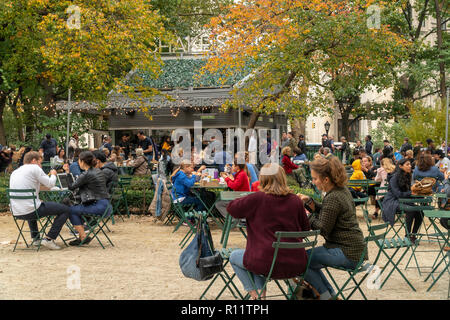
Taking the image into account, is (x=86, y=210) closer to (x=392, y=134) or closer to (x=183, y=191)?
(x=183, y=191)

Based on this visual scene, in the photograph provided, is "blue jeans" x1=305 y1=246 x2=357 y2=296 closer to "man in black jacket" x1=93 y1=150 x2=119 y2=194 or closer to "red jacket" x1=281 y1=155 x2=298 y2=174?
"man in black jacket" x1=93 y1=150 x2=119 y2=194

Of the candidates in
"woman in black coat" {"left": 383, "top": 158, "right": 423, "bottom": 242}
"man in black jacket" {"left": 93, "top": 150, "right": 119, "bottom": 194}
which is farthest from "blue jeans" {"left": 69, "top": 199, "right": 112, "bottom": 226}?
"woman in black coat" {"left": 383, "top": 158, "right": 423, "bottom": 242}

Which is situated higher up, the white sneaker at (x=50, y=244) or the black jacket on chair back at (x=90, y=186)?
the black jacket on chair back at (x=90, y=186)

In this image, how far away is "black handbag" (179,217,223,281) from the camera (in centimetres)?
577

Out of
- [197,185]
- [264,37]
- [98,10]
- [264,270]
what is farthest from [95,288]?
[98,10]

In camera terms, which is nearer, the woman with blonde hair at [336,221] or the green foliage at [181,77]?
the woman with blonde hair at [336,221]

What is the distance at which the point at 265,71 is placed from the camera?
18.4 metres

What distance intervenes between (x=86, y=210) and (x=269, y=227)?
5069mm

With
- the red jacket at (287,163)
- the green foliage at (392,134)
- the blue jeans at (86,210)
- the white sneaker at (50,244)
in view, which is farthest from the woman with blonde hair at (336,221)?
the green foliage at (392,134)

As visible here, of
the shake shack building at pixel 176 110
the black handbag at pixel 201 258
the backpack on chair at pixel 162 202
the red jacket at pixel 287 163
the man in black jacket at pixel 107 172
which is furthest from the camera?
the shake shack building at pixel 176 110

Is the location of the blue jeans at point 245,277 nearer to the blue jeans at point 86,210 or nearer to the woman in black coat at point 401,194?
the blue jeans at point 86,210

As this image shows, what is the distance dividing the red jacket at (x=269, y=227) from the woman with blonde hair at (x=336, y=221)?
276 mm

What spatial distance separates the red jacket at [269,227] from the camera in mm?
5398

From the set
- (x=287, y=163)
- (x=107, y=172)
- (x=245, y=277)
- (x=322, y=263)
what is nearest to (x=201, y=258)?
(x=245, y=277)
